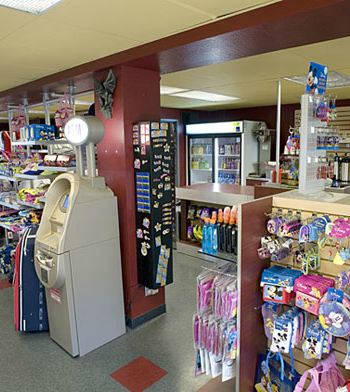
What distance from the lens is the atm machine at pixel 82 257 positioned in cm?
270

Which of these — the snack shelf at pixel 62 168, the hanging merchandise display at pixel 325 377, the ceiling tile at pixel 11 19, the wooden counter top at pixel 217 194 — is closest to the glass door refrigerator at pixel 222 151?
the wooden counter top at pixel 217 194

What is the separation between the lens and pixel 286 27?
6.50ft

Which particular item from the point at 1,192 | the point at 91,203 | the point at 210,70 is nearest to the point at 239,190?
the point at 210,70

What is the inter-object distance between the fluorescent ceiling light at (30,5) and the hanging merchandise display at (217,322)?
176cm

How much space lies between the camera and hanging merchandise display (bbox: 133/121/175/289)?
116 inches

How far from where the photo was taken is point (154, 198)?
3.01 meters

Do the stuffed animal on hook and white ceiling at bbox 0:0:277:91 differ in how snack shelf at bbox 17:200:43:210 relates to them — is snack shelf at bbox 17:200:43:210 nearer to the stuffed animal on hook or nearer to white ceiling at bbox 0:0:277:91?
the stuffed animal on hook

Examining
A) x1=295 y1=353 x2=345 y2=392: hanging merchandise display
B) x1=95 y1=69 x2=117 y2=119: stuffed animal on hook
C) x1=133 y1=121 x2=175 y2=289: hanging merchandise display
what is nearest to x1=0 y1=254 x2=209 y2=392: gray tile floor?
x1=133 y1=121 x2=175 y2=289: hanging merchandise display

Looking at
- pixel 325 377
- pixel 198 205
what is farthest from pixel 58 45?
pixel 198 205

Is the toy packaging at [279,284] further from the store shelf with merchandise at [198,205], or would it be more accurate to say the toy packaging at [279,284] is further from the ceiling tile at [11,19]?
the store shelf with merchandise at [198,205]

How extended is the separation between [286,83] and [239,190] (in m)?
1.57

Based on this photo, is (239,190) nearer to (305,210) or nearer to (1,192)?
(305,210)

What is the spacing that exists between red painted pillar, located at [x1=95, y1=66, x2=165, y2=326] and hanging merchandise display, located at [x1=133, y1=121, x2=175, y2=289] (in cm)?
7

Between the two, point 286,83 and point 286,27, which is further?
point 286,83
